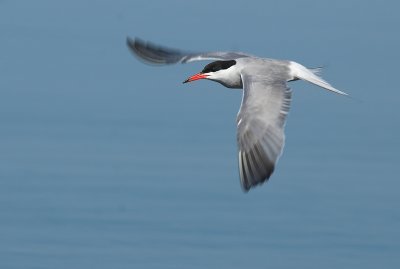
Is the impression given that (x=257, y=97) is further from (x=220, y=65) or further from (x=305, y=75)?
(x=220, y=65)

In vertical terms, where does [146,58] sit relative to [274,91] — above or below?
above

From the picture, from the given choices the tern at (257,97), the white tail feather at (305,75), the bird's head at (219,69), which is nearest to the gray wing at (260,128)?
the tern at (257,97)

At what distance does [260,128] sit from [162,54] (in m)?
2.79

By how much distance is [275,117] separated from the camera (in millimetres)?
13500

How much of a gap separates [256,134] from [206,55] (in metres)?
2.27

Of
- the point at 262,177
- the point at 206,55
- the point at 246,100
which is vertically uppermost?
the point at 206,55

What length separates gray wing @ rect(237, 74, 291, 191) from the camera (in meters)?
12.9

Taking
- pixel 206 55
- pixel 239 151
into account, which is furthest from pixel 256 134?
pixel 206 55

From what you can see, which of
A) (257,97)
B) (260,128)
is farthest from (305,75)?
(260,128)

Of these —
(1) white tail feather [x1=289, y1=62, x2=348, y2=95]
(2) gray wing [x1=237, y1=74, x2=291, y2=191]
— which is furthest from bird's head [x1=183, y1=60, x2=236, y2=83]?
(2) gray wing [x1=237, y1=74, x2=291, y2=191]

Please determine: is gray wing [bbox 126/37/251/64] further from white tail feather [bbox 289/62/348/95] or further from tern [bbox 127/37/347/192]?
white tail feather [bbox 289/62/348/95]

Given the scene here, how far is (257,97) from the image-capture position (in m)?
13.7

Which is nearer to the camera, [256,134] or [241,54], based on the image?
[256,134]

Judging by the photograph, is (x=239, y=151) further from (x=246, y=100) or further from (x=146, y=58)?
(x=146, y=58)
